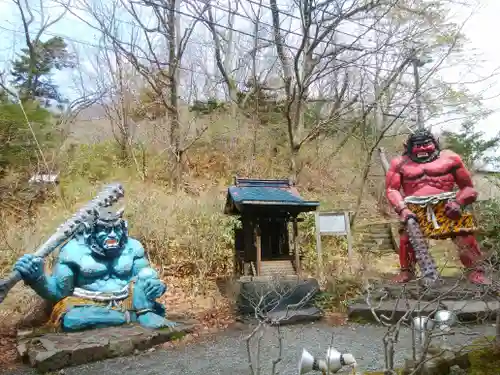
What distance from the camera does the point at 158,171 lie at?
527 inches

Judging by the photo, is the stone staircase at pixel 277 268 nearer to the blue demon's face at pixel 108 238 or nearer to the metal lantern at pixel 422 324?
the blue demon's face at pixel 108 238

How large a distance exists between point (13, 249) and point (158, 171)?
5.93 metres

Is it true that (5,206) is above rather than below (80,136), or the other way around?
below

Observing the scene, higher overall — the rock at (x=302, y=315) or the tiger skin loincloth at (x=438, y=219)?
the tiger skin loincloth at (x=438, y=219)

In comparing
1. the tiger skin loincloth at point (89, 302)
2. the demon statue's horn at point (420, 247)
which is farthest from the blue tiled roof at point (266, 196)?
the tiger skin loincloth at point (89, 302)

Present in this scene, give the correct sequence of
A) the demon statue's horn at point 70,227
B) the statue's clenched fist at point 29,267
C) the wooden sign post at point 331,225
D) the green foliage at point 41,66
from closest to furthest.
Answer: the demon statue's horn at point 70,227, the statue's clenched fist at point 29,267, the wooden sign post at point 331,225, the green foliage at point 41,66

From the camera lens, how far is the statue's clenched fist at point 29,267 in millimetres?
4708

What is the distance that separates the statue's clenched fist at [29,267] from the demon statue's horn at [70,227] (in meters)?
0.06

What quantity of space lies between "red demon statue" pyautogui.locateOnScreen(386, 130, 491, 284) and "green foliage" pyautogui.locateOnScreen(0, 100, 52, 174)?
25.1 ft

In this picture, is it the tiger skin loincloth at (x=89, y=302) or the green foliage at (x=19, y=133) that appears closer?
the tiger skin loincloth at (x=89, y=302)

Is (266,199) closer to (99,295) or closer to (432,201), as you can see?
(432,201)

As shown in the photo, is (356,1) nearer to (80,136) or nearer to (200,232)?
(200,232)

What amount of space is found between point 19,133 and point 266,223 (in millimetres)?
6227

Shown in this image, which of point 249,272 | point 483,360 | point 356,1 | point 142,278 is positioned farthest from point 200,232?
point 483,360
